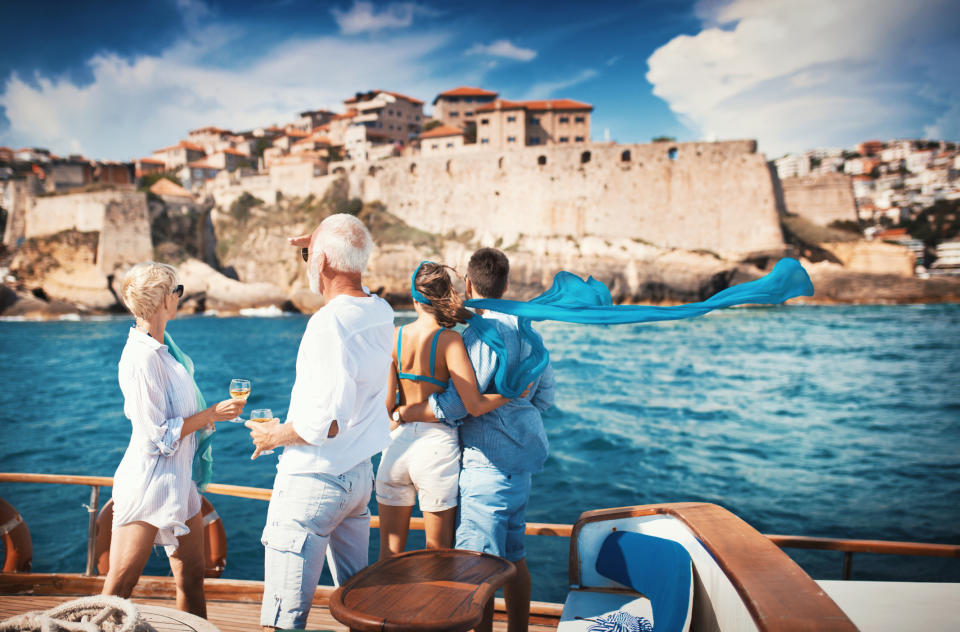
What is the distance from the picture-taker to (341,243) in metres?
1.73

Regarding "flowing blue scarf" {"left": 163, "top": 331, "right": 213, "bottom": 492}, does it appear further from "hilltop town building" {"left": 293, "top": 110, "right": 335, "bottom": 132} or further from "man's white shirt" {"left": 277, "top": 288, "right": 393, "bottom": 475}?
"hilltop town building" {"left": 293, "top": 110, "right": 335, "bottom": 132}

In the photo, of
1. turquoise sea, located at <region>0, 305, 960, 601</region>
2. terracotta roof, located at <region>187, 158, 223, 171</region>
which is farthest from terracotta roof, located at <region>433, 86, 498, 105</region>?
turquoise sea, located at <region>0, 305, 960, 601</region>

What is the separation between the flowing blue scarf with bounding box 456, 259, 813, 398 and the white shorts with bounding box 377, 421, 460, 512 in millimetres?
307

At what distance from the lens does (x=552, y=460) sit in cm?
830

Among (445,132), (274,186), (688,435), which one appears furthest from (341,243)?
(274,186)

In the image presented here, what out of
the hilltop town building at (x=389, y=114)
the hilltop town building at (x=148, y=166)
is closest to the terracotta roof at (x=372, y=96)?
the hilltop town building at (x=389, y=114)

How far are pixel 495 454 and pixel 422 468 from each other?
0.91 ft

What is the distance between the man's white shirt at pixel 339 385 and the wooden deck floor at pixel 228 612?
1179 millimetres

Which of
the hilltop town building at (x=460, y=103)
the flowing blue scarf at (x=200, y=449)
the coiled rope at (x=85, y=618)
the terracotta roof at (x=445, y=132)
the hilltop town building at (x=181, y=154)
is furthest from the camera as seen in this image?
the hilltop town building at (x=181, y=154)

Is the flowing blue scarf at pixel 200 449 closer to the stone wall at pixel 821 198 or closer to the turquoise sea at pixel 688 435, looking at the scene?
the turquoise sea at pixel 688 435

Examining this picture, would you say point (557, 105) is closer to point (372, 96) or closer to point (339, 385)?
point (372, 96)

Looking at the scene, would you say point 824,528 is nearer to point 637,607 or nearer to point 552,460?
point 552,460

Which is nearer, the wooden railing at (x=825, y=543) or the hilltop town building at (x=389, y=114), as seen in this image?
the wooden railing at (x=825, y=543)

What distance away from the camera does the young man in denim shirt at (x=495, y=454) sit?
6.87 ft
